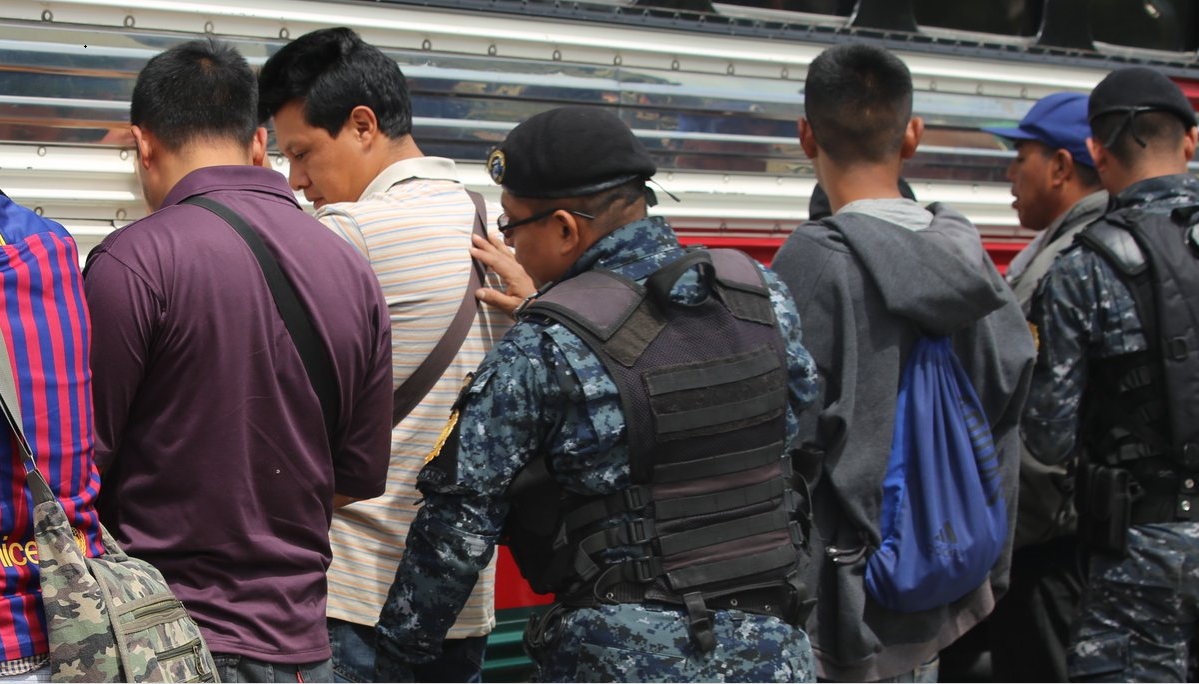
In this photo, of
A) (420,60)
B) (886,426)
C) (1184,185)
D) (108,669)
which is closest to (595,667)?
(108,669)

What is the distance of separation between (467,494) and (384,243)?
65 centimetres

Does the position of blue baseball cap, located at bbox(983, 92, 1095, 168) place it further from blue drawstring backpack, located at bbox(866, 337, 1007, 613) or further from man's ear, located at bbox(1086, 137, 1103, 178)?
blue drawstring backpack, located at bbox(866, 337, 1007, 613)

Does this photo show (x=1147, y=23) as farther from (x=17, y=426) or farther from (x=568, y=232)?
(x=17, y=426)

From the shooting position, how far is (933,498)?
2725 mm

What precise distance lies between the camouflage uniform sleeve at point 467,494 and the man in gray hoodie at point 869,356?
845 millimetres

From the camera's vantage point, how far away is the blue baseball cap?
3805mm

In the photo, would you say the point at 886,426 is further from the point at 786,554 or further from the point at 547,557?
the point at 547,557

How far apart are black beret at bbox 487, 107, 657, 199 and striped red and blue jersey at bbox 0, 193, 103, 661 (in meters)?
0.76

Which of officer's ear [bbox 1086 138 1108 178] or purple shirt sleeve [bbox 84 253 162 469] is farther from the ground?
officer's ear [bbox 1086 138 1108 178]

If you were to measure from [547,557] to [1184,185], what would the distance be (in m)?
2.14

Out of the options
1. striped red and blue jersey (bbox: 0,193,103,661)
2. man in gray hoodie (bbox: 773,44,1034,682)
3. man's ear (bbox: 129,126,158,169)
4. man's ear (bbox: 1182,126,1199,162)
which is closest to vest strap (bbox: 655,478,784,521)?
man in gray hoodie (bbox: 773,44,1034,682)

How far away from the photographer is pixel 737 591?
2.12m

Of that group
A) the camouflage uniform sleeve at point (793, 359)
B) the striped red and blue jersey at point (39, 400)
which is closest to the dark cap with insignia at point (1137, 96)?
the camouflage uniform sleeve at point (793, 359)

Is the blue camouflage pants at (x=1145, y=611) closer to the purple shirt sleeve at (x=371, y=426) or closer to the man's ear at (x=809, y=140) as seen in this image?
the man's ear at (x=809, y=140)
